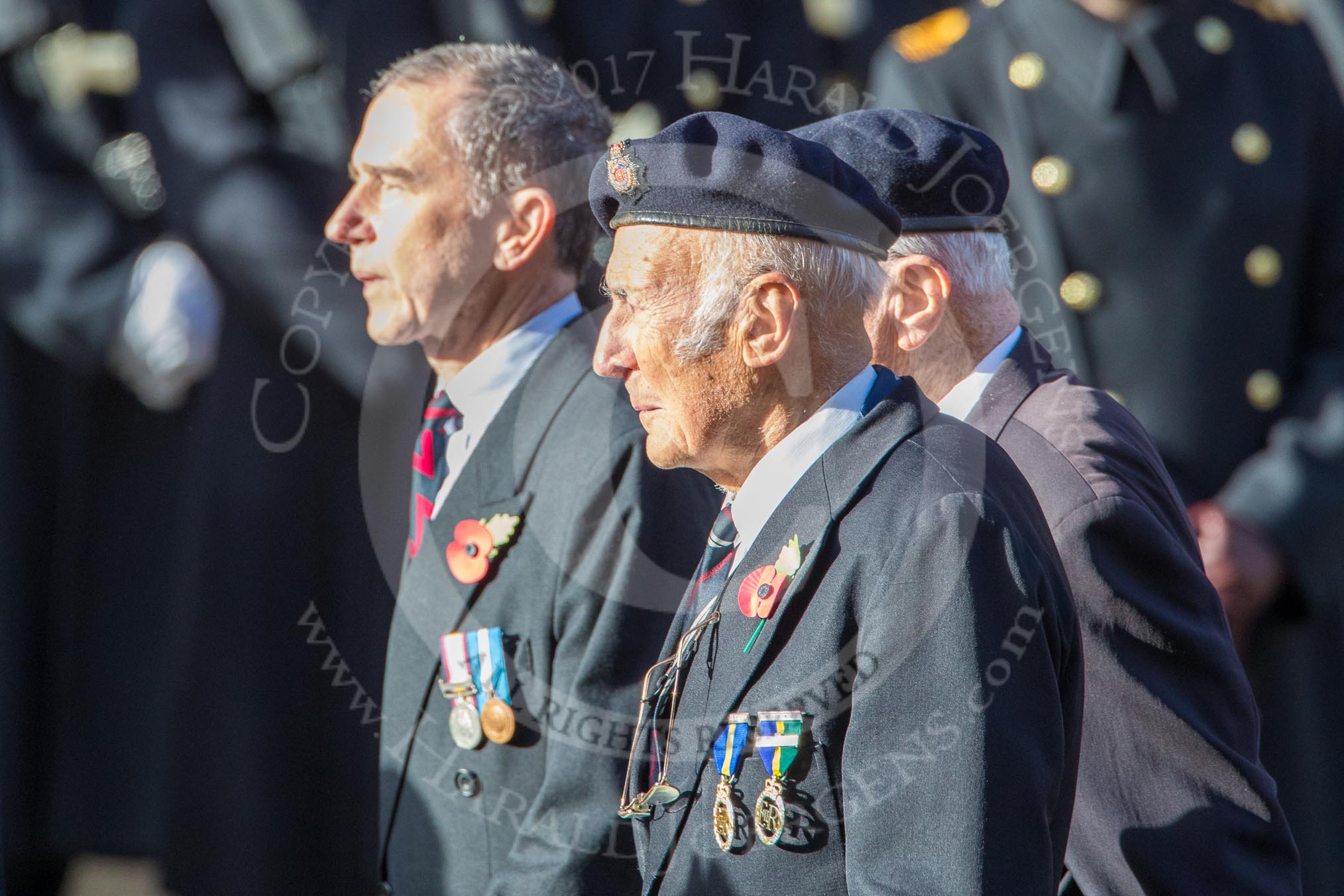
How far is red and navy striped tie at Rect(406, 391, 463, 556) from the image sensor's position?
274cm

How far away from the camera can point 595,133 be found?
291cm

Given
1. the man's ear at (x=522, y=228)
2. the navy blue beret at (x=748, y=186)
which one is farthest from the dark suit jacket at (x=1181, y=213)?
the navy blue beret at (x=748, y=186)

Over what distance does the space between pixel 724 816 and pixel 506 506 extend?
94 centimetres

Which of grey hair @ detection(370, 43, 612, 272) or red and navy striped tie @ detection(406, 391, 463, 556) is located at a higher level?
grey hair @ detection(370, 43, 612, 272)

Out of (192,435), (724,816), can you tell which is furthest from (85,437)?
(724,816)

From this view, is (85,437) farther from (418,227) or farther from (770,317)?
(770,317)

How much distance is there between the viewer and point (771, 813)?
1.68 m

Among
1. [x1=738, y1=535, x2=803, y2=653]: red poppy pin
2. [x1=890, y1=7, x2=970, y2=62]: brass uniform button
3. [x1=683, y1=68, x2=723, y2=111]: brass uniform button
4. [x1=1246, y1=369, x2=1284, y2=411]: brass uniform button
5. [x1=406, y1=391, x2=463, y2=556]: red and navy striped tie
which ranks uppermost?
[x1=890, y1=7, x2=970, y2=62]: brass uniform button

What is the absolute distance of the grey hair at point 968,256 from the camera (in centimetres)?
229

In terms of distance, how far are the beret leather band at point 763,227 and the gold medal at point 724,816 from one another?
0.69 metres

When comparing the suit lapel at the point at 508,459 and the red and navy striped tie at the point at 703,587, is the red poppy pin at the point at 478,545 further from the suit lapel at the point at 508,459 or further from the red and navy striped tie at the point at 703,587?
the red and navy striped tie at the point at 703,587

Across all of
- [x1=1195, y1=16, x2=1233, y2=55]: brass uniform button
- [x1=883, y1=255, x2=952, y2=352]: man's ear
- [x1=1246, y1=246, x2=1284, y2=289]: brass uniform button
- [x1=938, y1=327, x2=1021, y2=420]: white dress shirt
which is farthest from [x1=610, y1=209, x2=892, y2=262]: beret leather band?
[x1=1195, y1=16, x2=1233, y2=55]: brass uniform button

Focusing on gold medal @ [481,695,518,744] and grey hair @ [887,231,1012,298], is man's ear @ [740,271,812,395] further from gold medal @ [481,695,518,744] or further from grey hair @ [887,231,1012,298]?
gold medal @ [481,695,518,744]

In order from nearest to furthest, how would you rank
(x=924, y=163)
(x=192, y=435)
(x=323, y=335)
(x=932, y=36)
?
(x=924, y=163) < (x=932, y=36) < (x=323, y=335) < (x=192, y=435)
